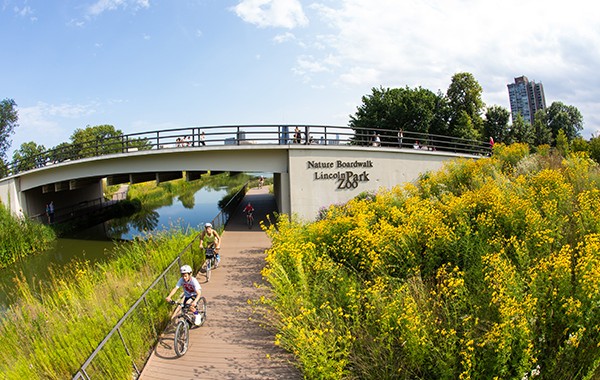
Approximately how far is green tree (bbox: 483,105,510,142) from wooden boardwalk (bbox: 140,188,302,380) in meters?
35.0

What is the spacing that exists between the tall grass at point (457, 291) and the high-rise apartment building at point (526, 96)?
16651 cm

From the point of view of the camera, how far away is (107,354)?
5945 mm

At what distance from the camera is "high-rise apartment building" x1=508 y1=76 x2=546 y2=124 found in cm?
15000

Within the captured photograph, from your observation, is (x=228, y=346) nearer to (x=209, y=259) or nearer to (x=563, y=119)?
(x=209, y=259)

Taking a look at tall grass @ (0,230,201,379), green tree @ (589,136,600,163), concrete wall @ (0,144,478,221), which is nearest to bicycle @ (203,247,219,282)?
tall grass @ (0,230,201,379)

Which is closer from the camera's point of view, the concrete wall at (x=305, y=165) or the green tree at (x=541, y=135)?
the concrete wall at (x=305, y=165)

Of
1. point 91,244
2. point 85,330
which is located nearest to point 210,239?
point 85,330

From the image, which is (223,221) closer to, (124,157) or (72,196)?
(124,157)

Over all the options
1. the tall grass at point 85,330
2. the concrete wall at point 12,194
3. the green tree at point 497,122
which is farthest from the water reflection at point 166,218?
the green tree at point 497,122

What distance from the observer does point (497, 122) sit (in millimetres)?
37531

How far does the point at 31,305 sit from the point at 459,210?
10.4 meters

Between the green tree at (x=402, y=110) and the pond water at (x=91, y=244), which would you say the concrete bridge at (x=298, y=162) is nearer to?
the pond water at (x=91, y=244)

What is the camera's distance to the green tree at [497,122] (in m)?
37.3

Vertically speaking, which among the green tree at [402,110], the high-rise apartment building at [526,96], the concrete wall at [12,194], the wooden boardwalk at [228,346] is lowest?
the wooden boardwalk at [228,346]
